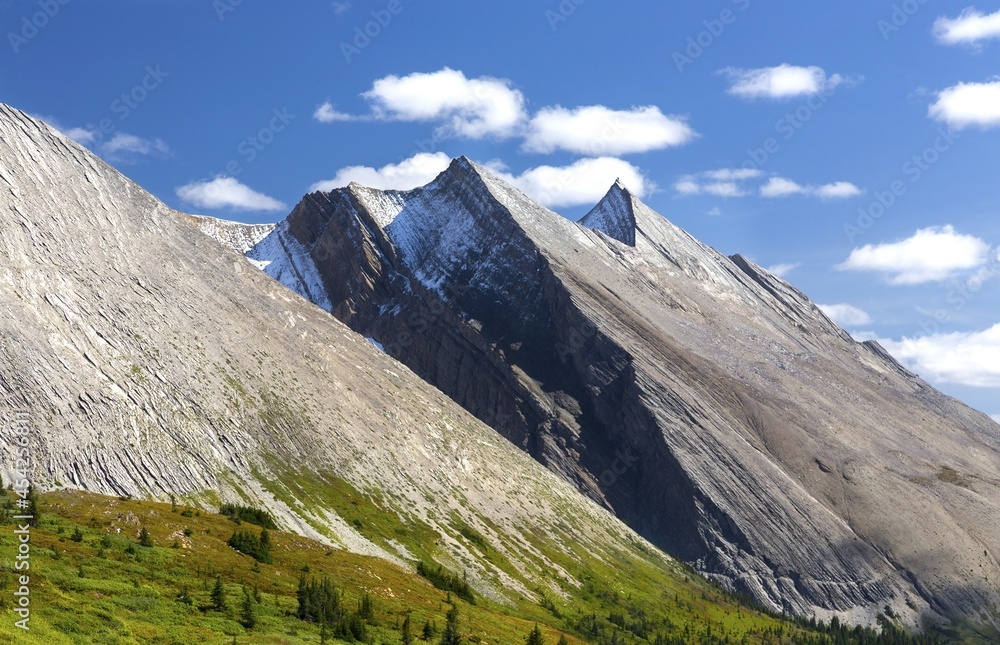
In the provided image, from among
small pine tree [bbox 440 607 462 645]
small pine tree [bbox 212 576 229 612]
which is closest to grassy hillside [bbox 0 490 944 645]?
small pine tree [bbox 212 576 229 612]

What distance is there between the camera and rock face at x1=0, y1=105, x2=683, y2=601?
110062mm

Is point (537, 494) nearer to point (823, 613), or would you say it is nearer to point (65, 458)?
point (823, 613)

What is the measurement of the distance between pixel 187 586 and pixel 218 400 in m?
73.4

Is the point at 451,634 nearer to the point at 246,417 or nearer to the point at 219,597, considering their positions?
the point at 219,597

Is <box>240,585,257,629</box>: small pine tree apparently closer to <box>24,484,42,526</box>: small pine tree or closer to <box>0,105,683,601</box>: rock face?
<box>24,484,42,526</box>: small pine tree

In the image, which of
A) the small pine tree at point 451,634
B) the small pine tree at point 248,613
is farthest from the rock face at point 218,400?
the small pine tree at point 451,634

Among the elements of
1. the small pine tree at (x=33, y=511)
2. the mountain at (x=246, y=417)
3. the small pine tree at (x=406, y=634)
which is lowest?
the small pine tree at (x=33, y=511)

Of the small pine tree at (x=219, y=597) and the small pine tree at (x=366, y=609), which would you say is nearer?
the small pine tree at (x=219, y=597)

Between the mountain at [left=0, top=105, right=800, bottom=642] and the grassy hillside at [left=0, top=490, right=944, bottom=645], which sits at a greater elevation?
the mountain at [left=0, top=105, right=800, bottom=642]

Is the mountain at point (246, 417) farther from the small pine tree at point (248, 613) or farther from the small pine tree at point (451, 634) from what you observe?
the small pine tree at point (248, 613)

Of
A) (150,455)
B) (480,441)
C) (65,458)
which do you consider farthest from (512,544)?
(65,458)

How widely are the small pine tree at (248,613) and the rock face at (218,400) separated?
41480 millimetres

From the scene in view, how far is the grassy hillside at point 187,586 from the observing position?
52062mm

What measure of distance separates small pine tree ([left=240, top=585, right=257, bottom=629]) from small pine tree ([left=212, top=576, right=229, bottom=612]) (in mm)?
1125
